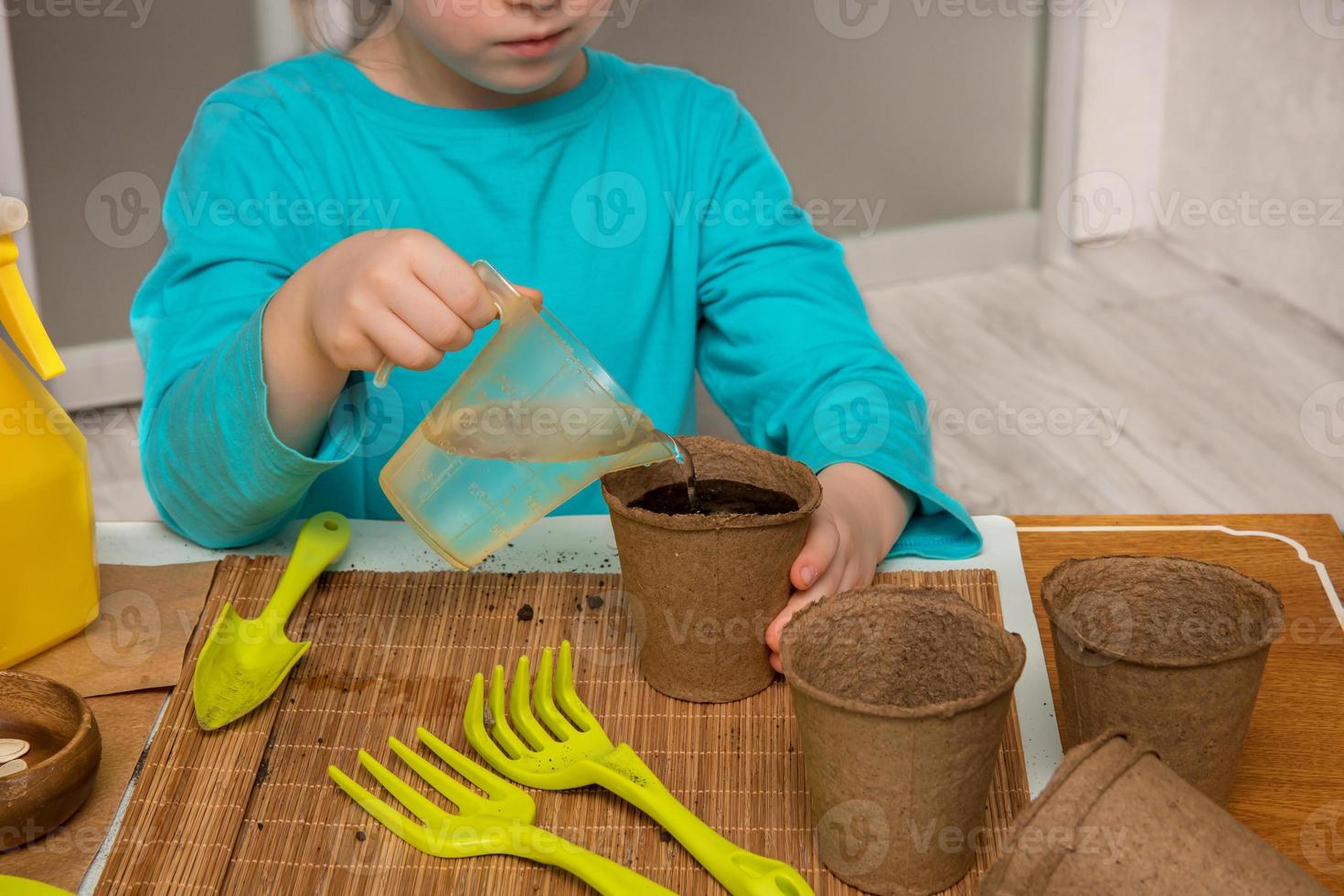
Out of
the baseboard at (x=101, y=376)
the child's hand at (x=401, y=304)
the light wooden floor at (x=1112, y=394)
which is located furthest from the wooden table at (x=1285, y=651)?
the baseboard at (x=101, y=376)

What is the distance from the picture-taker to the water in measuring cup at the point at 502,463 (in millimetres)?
698

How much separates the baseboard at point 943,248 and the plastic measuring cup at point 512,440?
6.68 ft

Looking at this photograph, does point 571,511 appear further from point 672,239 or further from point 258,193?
point 258,193

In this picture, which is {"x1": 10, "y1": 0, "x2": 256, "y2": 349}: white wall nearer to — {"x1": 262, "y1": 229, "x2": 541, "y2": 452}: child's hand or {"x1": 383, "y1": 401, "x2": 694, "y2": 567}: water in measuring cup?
{"x1": 262, "y1": 229, "x2": 541, "y2": 452}: child's hand

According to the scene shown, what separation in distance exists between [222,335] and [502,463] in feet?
1.01

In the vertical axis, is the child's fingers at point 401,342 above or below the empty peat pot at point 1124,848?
above

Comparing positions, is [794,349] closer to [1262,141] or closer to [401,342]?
[401,342]

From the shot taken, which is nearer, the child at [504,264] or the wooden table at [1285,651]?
the wooden table at [1285,651]

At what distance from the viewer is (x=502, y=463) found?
2.38 feet

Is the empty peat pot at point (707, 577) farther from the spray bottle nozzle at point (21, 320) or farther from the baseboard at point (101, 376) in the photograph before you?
the baseboard at point (101, 376)

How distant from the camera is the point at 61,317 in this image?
7.20 ft

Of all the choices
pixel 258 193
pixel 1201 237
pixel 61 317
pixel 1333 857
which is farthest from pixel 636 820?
pixel 1201 237

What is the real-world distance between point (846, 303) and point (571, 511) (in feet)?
0.97

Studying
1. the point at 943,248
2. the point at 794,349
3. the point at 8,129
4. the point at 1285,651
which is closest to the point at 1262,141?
the point at 943,248
